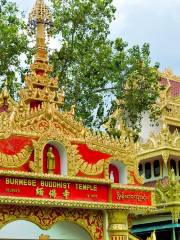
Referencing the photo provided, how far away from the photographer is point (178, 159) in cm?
2911

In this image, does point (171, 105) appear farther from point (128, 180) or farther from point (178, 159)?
point (128, 180)

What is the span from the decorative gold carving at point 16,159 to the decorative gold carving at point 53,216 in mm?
1172

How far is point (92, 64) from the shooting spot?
74.6ft

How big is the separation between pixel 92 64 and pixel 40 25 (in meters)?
4.65

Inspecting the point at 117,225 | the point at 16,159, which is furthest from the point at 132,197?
the point at 16,159

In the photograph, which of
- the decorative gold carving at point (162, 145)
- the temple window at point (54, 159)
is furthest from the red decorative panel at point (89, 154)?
the decorative gold carving at point (162, 145)

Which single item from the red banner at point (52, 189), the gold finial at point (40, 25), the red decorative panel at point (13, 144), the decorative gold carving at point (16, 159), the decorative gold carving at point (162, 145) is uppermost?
the gold finial at point (40, 25)

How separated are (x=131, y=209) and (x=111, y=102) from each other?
8007 mm

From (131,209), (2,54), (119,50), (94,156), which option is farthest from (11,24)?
(131,209)

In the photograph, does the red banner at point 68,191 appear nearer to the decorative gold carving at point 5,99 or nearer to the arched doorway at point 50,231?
the arched doorway at point 50,231

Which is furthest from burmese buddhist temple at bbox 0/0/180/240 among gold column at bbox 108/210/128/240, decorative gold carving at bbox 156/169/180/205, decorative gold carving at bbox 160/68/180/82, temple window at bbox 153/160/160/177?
decorative gold carving at bbox 160/68/180/82

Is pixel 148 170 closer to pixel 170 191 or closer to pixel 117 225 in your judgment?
pixel 170 191

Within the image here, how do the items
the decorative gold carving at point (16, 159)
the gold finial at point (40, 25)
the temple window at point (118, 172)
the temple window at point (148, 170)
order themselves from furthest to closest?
the temple window at point (148, 170), the gold finial at point (40, 25), the temple window at point (118, 172), the decorative gold carving at point (16, 159)

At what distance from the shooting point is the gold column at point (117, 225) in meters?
16.5
